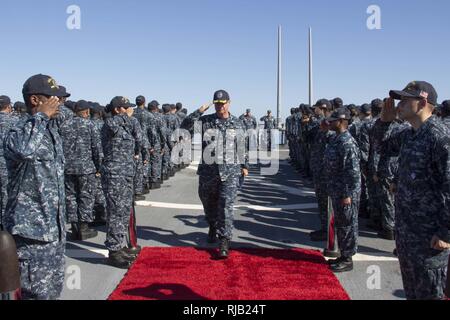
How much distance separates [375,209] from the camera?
742 cm

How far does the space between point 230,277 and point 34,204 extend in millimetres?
2625

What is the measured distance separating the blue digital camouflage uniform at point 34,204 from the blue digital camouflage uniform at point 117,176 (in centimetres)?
237

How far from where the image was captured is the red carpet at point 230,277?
4.47m

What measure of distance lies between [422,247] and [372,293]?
68.3 inches

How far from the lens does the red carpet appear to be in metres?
4.47

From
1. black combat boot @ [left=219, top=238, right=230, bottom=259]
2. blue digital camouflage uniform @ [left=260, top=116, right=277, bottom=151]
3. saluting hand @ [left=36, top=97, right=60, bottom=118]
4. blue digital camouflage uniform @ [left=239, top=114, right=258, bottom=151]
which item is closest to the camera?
saluting hand @ [left=36, top=97, right=60, bottom=118]

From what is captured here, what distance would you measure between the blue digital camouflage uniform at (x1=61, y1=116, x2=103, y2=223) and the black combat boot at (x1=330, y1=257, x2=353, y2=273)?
374 cm

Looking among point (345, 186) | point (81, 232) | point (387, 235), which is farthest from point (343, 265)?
point (81, 232)

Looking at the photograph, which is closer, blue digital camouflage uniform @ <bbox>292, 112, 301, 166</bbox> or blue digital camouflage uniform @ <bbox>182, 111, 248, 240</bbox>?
blue digital camouflage uniform @ <bbox>182, 111, 248, 240</bbox>

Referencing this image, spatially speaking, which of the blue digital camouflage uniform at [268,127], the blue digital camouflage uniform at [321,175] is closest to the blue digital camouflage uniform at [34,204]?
the blue digital camouflage uniform at [321,175]

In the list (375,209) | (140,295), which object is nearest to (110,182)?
(140,295)

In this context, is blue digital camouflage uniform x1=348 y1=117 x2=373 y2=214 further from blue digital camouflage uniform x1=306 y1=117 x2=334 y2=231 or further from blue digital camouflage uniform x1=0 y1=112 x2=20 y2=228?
blue digital camouflage uniform x1=0 y1=112 x2=20 y2=228

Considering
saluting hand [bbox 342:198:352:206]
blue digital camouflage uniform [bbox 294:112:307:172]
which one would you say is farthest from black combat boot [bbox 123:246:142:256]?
blue digital camouflage uniform [bbox 294:112:307:172]

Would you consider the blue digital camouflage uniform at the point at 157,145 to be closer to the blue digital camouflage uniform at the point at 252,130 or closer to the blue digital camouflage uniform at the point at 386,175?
the blue digital camouflage uniform at the point at 386,175
